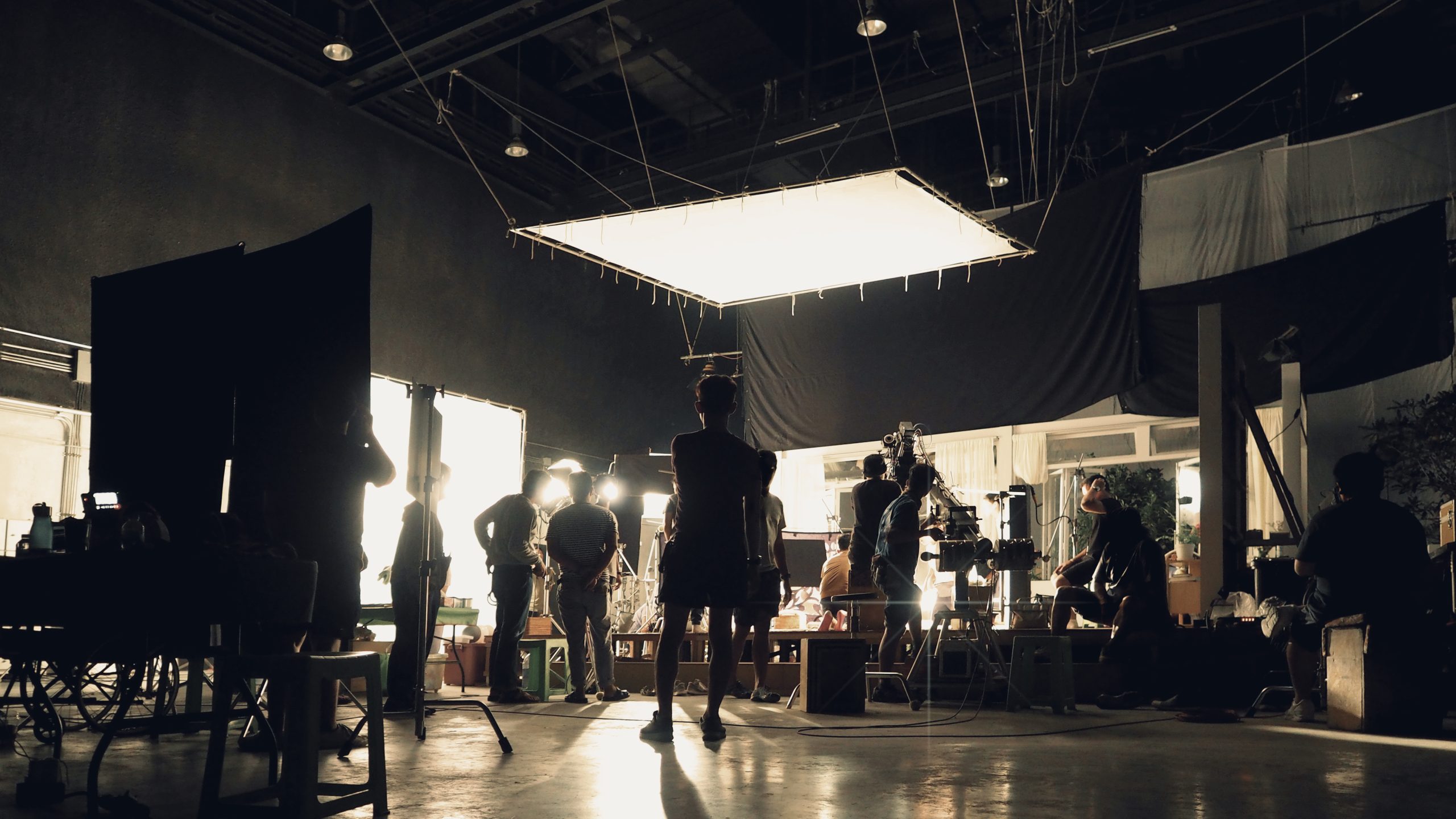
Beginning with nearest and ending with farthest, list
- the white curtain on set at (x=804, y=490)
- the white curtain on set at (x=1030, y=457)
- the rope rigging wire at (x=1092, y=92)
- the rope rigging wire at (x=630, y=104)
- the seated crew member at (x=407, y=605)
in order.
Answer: the seated crew member at (x=407, y=605)
the rope rigging wire at (x=1092, y=92)
the rope rigging wire at (x=630, y=104)
the white curtain on set at (x=1030, y=457)
the white curtain on set at (x=804, y=490)

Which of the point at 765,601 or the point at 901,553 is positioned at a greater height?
the point at 901,553

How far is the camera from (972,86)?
30.0 ft

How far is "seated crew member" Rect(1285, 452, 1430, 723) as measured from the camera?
4.93m

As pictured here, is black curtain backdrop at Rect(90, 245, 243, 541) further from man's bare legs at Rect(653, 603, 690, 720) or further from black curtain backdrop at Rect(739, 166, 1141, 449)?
black curtain backdrop at Rect(739, 166, 1141, 449)

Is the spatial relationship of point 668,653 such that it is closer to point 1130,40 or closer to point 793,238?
point 793,238

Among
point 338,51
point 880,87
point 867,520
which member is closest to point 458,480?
point 338,51

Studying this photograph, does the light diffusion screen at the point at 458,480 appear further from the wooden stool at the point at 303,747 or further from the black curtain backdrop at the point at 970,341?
the wooden stool at the point at 303,747

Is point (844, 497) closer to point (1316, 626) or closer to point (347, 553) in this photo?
point (1316, 626)

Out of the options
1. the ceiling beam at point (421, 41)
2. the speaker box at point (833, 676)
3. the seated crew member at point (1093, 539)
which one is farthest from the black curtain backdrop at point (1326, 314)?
the ceiling beam at point (421, 41)

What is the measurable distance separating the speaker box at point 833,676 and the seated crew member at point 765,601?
1.01 feet

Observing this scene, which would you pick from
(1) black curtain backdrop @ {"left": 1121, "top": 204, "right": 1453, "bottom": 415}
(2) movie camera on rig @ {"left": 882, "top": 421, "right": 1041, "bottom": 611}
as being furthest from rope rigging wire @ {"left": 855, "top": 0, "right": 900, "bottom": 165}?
(2) movie camera on rig @ {"left": 882, "top": 421, "right": 1041, "bottom": 611}

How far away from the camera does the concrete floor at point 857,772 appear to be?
271 cm

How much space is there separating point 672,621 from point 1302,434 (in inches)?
254

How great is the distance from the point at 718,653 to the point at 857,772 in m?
1.03
